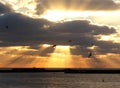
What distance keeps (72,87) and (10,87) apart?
2161 cm

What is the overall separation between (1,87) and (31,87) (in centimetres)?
1058

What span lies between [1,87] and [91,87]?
31.9 meters

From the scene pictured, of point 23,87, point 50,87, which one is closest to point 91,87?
point 50,87

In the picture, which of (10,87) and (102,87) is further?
(102,87)

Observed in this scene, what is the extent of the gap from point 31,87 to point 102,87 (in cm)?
2602

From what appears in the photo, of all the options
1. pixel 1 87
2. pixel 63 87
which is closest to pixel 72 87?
pixel 63 87

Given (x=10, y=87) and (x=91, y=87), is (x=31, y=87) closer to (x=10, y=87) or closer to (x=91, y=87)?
(x=10, y=87)

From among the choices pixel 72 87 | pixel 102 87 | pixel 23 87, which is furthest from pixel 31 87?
pixel 102 87

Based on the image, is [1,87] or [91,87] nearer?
[1,87]

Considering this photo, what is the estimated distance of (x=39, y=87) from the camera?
152750 mm

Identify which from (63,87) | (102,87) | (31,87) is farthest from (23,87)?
(102,87)

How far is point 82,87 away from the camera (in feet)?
513

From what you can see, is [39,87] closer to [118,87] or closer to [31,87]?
[31,87]

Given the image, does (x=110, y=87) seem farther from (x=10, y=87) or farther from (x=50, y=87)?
(x=10, y=87)
